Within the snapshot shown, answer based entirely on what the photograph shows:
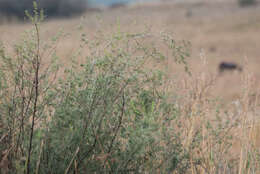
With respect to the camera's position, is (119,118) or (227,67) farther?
(227,67)

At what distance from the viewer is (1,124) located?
74.6 inches

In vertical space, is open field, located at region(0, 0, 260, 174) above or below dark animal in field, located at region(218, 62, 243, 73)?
above

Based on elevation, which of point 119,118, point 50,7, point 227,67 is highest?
point 50,7

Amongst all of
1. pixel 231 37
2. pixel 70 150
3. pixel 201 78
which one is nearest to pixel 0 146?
pixel 70 150

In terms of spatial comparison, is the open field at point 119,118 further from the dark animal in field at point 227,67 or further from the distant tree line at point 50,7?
the distant tree line at point 50,7

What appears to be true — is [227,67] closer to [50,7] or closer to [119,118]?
[119,118]

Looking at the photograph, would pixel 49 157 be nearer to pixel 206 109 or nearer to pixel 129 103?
pixel 129 103

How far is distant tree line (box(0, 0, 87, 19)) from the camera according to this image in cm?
2986

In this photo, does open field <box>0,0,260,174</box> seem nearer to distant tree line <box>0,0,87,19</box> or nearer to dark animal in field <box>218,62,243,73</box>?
dark animal in field <box>218,62,243,73</box>

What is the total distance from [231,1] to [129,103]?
46169mm

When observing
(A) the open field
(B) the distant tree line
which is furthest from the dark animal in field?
(B) the distant tree line

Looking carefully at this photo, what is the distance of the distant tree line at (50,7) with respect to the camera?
2986 centimetres

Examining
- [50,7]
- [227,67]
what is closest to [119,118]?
[227,67]

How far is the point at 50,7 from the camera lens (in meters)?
32.9
